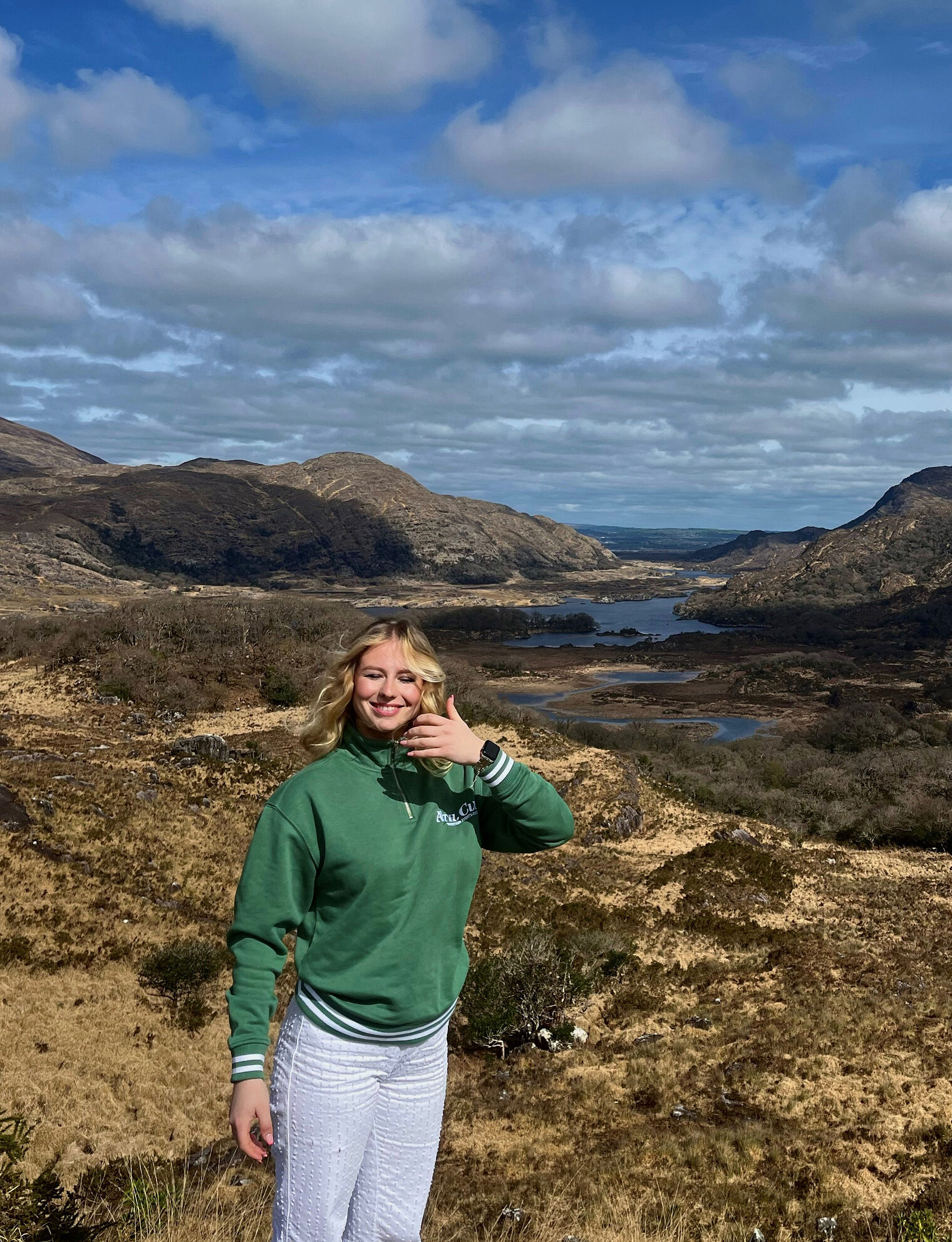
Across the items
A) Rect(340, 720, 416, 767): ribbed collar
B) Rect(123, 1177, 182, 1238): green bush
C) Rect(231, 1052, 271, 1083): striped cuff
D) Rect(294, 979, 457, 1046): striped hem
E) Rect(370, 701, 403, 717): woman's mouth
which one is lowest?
Rect(123, 1177, 182, 1238): green bush

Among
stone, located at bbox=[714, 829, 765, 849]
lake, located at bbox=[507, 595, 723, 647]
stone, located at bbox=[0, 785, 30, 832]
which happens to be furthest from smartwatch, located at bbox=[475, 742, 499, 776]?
lake, located at bbox=[507, 595, 723, 647]

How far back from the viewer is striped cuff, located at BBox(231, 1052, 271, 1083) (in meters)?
2.66

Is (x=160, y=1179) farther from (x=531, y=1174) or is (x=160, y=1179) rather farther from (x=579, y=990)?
(x=579, y=990)

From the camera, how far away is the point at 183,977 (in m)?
14.4

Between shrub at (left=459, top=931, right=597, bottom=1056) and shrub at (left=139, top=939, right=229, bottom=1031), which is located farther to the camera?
shrub at (left=459, top=931, right=597, bottom=1056)

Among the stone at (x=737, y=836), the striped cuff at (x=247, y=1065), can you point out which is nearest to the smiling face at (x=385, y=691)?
the striped cuff at (x=247, y=1065)

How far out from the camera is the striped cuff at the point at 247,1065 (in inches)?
105

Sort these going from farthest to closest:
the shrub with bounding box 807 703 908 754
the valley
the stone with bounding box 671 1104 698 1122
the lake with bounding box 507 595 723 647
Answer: the lake with bounding box 507 595 723 647
the shrub with bounding box 807 703 908 754
the stone with bounding box 671 1104 698 1122
the valley

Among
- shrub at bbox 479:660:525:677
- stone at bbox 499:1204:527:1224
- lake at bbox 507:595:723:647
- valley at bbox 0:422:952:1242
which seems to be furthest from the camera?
lake at bbox 507:595:723:647

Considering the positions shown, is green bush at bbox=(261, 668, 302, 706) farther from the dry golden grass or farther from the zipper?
the zipper

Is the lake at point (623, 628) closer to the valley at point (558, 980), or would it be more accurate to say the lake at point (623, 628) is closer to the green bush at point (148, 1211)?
the valley at point (558, 980)

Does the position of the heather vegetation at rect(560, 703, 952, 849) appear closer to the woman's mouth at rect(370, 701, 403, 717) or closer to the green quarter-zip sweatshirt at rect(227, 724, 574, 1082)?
the green quarter-zip sweatshirt at rect(227, 724, 574, 1082)

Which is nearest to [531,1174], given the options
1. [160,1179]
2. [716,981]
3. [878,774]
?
[160,1179]

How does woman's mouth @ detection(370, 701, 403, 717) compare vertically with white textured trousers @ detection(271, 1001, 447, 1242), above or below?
above
